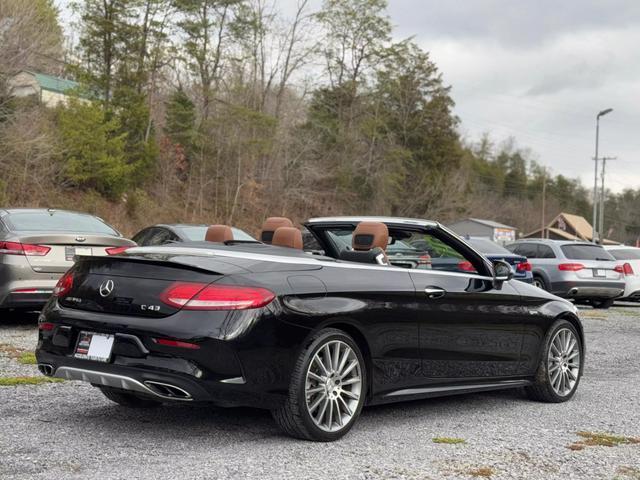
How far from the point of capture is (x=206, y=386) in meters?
4.86

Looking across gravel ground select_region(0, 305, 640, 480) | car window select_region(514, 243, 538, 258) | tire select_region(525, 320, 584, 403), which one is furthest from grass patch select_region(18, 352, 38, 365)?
car window select_region(514, 243, 538, 258)

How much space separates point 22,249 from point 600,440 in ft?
23.5

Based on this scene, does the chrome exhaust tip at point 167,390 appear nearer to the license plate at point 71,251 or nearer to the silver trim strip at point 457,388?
the silver trim strip at point 457,388

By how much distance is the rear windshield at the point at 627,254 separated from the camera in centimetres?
2116

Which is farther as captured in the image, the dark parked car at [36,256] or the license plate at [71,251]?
the license plate at [71,251]

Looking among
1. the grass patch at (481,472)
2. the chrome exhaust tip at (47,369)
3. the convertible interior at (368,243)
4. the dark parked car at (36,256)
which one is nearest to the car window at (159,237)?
the dark parked car at (36,256)

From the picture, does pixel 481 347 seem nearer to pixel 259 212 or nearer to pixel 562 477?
pixel 562 477

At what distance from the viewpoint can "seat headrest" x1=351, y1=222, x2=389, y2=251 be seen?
20.4 ft

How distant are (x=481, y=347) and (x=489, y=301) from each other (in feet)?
1.19

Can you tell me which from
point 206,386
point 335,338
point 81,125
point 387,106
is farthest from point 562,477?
point 387,106

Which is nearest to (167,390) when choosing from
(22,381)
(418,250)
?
(22,381)

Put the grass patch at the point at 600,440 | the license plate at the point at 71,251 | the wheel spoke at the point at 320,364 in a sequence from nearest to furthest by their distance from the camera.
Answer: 1. the wheel spoke at the point at 320,364
2. the grass patch at the point at 600,440
3. the license plate at the point at 71,251

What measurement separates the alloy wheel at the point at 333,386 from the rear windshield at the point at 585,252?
14.3 m

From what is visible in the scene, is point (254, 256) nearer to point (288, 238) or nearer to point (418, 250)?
point (288, 238)
